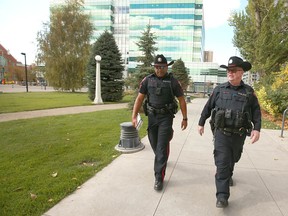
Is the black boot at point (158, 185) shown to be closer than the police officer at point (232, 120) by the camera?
No

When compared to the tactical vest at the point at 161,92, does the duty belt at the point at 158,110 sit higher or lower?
lower

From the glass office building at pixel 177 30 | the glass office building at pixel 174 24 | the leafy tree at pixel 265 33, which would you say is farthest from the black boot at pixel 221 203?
the glass office building at pixel 174 24

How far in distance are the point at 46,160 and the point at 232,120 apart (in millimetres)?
3727

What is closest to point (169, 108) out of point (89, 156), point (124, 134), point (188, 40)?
point (124, 134)

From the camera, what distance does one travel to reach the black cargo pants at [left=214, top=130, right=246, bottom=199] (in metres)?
2.69

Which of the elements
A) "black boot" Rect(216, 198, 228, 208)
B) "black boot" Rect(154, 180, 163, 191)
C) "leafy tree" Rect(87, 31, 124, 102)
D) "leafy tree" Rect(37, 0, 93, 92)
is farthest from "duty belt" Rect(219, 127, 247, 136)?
"leafy tree" Rect(37, 0, 93, 92)

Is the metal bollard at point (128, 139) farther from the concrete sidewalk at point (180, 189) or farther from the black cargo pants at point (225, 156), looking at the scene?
the black cargo pants at point (225, 156)

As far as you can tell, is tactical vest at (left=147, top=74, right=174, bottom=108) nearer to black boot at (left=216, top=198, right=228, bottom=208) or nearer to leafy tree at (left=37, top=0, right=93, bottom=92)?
black boot at (left=216, top=198, right=228, bottom=208)

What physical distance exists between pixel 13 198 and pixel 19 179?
63 cm

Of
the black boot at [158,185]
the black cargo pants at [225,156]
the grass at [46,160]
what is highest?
the black cargo pants at [225,156]

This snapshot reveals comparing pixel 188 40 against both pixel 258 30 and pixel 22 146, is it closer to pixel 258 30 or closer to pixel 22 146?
pixel 258 30

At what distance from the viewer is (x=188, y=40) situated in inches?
2773

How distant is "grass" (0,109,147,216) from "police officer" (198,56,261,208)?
7.18 ft

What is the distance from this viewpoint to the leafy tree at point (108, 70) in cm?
1800
